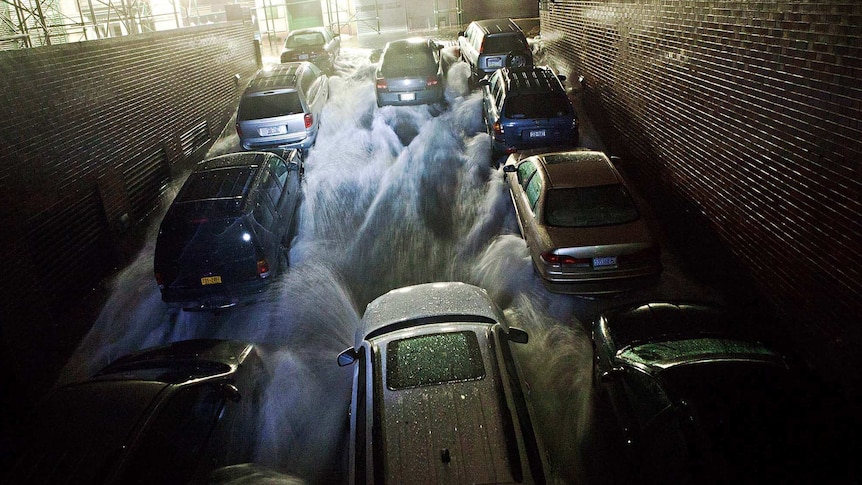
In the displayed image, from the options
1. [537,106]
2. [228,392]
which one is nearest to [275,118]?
[537,106]

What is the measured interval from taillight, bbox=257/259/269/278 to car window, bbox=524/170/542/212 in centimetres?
390

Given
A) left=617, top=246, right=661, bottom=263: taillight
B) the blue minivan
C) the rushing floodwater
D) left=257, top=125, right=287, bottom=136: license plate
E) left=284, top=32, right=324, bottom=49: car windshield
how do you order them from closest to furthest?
1. the rushing floodwater
2. left=617, top=246, right=661, bottom=263: taillight
3. the blue minivan
4. left=257, top=125, right=287, bottom=136: license plate
5. left=284, top=32, right=324, bottom=49: car windshield

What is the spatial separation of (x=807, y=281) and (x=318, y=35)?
19.3 metres

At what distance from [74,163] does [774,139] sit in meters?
10.0

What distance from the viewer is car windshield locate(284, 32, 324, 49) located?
2069 centimetres

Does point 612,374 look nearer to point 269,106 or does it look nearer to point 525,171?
point 525,171

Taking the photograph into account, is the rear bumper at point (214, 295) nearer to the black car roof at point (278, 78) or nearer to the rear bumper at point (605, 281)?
the rear bumper at point (605, 281)

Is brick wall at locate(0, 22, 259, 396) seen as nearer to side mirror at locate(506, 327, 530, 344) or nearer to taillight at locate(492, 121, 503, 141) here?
side mirror at locate(506, 327, 530, 344)

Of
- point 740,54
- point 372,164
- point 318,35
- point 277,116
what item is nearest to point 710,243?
point 740,54

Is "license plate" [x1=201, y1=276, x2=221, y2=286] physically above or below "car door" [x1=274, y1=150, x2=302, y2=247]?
below

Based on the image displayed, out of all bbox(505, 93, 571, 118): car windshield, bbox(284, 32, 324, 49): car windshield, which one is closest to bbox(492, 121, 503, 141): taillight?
bbox(505, 93, 571, 118): car windshield

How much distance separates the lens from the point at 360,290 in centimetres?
834

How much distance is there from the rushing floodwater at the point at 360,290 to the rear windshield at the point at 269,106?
125 centimetres

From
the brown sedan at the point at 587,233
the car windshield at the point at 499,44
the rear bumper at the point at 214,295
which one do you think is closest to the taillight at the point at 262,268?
the rear bumper at the point at 214,295
